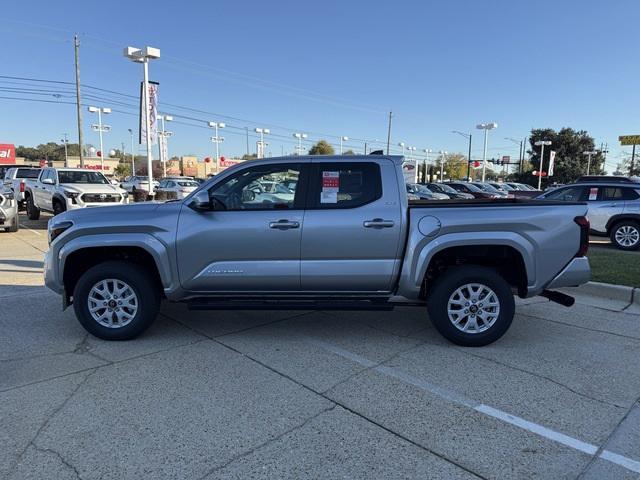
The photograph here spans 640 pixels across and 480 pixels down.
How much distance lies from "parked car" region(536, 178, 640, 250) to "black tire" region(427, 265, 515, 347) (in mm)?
7938

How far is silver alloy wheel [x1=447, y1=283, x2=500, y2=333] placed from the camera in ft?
15.3

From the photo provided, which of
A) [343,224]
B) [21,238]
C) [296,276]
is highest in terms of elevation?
[343,224]

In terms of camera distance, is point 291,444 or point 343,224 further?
point 343,224

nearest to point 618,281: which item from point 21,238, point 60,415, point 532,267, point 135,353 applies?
point 532,267

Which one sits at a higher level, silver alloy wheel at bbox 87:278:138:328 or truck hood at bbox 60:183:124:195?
truck hood at bbox 60:183:124:195

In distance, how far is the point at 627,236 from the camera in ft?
37.9

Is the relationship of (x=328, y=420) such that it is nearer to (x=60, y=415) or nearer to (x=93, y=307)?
(x=60, y=415)

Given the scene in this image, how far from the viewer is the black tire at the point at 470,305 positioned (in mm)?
4625

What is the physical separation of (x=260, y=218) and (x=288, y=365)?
4.70 ft

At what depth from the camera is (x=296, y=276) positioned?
15.4 ft

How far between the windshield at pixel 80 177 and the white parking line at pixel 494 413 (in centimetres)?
1271

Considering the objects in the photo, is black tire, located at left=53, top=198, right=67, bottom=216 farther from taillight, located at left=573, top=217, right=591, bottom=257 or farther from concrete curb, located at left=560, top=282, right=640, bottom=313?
taillight, located at left=573, top=217, right=591, bottom=257

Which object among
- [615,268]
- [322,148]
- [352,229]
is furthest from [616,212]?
[322,148]

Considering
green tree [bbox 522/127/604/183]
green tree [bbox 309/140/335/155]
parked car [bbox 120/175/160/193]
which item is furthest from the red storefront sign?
green tree [bbox 522/127/604/183]
